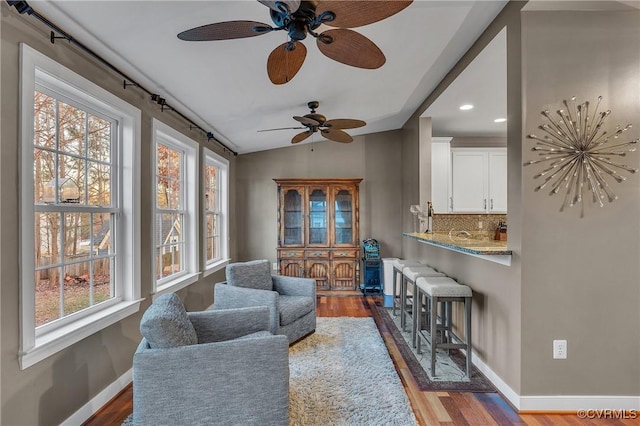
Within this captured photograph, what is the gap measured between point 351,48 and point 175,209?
2.67 meters

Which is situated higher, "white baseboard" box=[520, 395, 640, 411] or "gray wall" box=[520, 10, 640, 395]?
"gray wall" box=[520, 10, 640, 395]

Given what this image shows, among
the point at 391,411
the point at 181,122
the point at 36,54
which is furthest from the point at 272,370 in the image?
the point at 181,122

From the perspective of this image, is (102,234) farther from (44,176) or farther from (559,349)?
(559,349)

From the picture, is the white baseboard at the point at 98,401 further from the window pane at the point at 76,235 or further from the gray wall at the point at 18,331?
the window pane at the point at 76,235

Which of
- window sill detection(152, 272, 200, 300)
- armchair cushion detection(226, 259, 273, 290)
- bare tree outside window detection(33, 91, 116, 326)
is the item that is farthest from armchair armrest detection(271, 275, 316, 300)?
bare tree outside window detection(33, 91, 116, 326)

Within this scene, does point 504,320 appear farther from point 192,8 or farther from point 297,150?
point 297,150

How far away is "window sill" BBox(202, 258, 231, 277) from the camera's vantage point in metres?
4.11

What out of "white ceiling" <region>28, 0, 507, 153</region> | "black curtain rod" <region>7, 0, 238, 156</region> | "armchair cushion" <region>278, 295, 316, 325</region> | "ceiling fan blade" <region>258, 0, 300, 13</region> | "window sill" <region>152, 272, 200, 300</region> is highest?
"white ceiling" <region>28, 0, 507, 153</region>

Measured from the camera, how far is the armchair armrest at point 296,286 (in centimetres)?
349

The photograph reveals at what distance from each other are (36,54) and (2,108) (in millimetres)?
384

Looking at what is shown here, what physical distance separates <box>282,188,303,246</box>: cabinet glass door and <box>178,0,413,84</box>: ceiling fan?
3406 mm

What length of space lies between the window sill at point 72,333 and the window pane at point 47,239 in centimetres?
42

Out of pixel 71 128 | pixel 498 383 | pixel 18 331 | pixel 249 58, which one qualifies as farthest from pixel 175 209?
pixel 498 383

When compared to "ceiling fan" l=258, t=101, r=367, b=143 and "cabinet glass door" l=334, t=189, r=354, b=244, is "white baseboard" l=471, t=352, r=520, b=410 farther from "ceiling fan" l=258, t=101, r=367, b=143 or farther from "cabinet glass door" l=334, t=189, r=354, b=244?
"cabinet glass door" l=334, t=189, r=354, b=244
